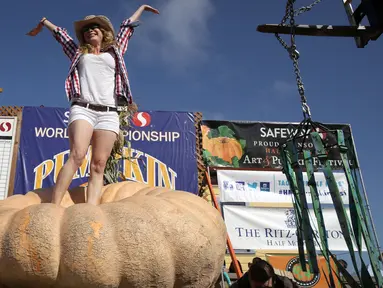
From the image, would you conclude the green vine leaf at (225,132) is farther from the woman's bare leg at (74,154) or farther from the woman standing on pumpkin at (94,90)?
the woman's bare leg at (74,154)

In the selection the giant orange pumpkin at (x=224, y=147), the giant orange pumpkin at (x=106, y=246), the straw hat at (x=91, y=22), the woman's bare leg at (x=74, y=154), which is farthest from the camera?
the giant orange pumpkin at (x=224, y=147)

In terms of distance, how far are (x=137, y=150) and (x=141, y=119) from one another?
26.6 inches

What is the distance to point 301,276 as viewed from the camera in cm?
680

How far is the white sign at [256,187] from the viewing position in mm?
7562

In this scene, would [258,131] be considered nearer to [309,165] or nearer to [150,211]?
[309,165]

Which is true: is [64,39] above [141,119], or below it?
below

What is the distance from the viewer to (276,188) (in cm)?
781

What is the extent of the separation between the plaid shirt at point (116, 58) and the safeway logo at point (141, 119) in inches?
184

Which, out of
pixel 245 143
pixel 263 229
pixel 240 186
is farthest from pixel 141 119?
pixel 263 229

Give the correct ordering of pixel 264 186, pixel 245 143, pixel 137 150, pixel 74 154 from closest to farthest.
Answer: pixel 74 154 < pixel 137 150 < pixel 264 186 < pixel 245 143

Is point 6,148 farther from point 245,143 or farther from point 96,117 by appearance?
point 96,117

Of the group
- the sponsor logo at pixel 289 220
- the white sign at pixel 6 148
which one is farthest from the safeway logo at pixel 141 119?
the sponsor logo at pixel 289 220

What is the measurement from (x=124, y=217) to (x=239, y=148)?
253 inches

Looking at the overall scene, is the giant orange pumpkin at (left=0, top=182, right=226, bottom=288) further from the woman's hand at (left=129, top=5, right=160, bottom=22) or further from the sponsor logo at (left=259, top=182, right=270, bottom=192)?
the sponsor logo at (left=259, top=182, right=270, bottom=192)
